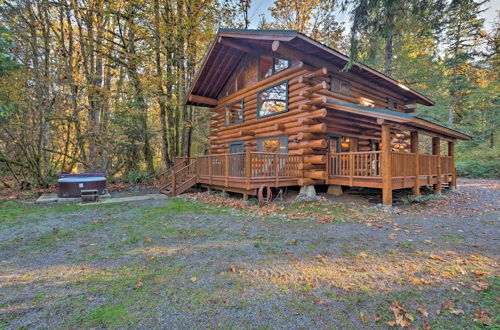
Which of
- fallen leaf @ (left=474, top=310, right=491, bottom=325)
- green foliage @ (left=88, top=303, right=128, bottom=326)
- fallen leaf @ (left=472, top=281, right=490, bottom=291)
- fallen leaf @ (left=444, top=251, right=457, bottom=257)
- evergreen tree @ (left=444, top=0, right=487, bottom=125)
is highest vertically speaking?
evergreen tree @ (left=444, top=0, right=487, bottom=125)

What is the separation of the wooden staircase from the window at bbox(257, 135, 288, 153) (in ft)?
12.1

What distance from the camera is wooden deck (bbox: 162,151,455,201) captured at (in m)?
8.11

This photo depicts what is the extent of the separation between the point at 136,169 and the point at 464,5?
738 inches

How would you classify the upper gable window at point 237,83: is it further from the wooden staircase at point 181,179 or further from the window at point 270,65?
the wooden staircase at point 181,179

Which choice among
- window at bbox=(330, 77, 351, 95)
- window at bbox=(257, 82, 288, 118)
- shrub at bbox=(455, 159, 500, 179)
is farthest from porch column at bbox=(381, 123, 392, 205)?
shrub at bbox=(455, 159, 500, 179)

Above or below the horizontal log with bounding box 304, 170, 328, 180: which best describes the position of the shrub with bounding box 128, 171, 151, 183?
below

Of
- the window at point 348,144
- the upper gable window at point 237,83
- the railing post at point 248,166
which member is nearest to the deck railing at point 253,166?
the railing post at point 248,166

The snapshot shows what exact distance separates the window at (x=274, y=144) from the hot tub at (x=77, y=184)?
7851mm

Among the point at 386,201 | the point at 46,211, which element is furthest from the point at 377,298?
the point at 46,211

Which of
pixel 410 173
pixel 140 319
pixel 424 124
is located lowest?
pixel 140 319

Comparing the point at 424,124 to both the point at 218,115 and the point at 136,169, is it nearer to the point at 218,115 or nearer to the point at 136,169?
the point at 218,115

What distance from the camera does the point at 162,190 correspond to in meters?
12.0

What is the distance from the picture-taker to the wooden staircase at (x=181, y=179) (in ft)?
36.4

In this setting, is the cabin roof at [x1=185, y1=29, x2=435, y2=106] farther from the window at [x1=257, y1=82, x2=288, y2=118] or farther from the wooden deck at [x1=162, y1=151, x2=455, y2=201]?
the wooden deck at [x1=162, y1=151, x2=455, y2=201]
